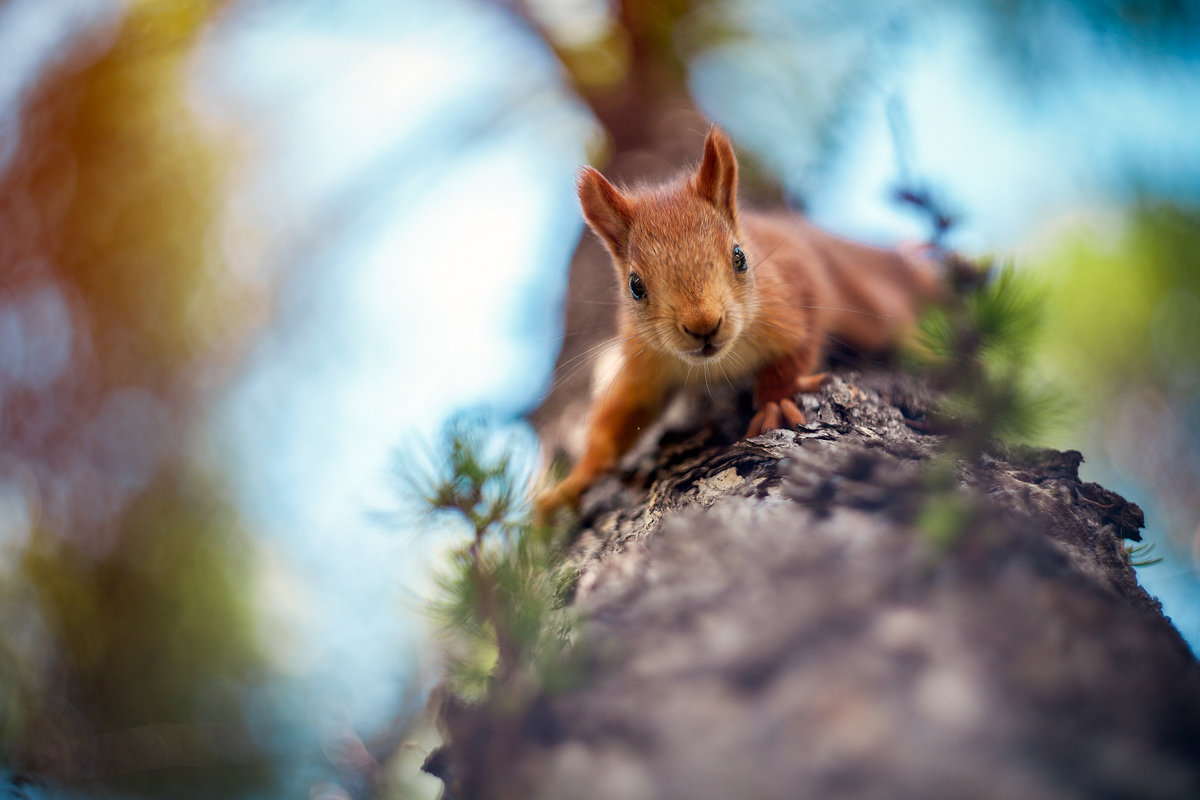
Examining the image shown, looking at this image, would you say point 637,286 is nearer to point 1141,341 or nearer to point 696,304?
point 696,304

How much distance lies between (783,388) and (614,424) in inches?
10.6

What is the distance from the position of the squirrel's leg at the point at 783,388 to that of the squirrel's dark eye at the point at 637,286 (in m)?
0.19

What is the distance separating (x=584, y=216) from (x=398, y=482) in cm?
47

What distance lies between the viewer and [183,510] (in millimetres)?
1335

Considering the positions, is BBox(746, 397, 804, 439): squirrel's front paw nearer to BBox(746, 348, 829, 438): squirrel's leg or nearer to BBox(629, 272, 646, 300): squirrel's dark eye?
BBox(746, 348, 829, 438): squirrel's leg

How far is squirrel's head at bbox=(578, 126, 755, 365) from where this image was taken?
0.87m

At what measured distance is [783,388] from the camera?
2.62 ft

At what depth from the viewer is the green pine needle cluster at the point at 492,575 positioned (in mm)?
529

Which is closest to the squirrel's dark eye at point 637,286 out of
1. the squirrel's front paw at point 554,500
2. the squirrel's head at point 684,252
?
the squirrel's head at point 684,252

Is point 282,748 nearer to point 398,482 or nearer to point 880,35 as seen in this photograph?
point 398,482

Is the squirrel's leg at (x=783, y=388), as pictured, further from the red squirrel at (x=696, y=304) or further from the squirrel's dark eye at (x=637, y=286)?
the squirrel's dark eye at (x=637, y=286)

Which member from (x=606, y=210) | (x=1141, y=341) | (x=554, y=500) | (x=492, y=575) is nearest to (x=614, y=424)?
(x=554, y=500)

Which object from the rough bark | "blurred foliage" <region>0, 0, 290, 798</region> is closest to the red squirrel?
the rough bark

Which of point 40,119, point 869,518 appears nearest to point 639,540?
point 869,518
